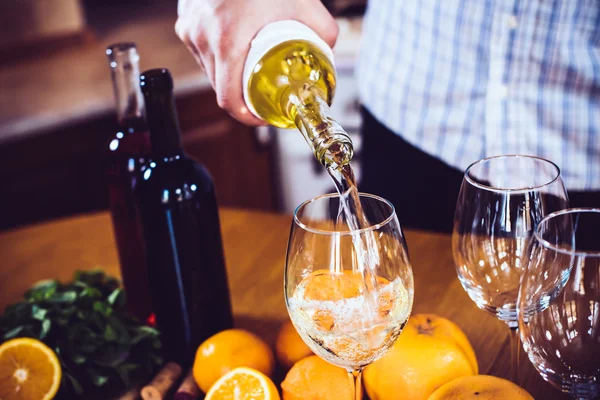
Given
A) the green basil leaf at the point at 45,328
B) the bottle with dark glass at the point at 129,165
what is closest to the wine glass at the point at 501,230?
the bottle with dark glass at the point at 129,165

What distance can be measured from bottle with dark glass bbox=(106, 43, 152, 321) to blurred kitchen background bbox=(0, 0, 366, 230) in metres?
1.11

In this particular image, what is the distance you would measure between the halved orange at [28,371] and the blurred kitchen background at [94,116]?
1233 mm

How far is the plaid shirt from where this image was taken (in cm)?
110

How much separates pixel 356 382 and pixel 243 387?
5.1 inches

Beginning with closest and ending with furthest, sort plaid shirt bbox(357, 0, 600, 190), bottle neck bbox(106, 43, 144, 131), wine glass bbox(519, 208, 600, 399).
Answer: wine glass bbox(519, 208, 600, 399) < bottle neck bbox(106, 43, 144, 131) < plaid shirt bbox(357, 0, 600, 190)

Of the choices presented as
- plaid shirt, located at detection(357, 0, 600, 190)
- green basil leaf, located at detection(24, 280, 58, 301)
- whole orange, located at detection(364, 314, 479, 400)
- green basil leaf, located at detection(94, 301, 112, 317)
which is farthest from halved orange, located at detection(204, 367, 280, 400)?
plaid shirt, located at detection(357, 0, 600, 190)

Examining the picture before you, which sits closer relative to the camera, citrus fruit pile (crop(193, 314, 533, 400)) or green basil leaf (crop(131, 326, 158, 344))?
citrus fruit pile (crop(193, 314, 533, 400))

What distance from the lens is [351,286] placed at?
26.2 inches

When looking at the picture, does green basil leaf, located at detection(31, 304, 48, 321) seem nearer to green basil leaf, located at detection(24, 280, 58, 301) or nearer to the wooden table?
green basil leaf, located at detection(24, 280, 58, 301)

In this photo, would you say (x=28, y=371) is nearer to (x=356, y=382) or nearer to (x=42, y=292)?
(x=42, y=292)

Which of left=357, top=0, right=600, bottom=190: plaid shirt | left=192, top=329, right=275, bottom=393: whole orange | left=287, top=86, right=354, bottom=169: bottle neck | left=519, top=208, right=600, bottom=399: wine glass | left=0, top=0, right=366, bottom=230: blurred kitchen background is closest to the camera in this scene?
left=519, top=208, right=600, bottom=399: wine glass

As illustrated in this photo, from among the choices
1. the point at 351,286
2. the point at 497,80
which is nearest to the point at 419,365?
the point at 351,286

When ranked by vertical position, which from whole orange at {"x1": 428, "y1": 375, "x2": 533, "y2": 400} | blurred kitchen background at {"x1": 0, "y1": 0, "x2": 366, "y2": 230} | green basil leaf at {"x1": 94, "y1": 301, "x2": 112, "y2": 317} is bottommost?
blurred kitchen background at {"x1": 0, "y1": 0, "x2": 366, "y2": 230}

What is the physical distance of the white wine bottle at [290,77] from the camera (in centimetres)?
74
